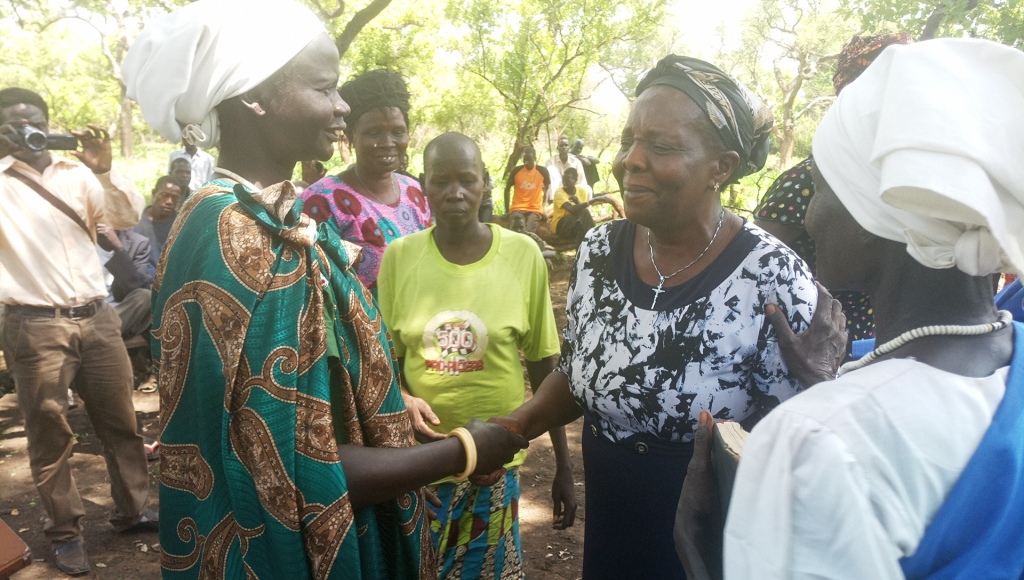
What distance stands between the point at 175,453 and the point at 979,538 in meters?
1.38

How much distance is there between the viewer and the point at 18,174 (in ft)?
11.7

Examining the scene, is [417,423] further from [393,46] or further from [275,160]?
[393,46]

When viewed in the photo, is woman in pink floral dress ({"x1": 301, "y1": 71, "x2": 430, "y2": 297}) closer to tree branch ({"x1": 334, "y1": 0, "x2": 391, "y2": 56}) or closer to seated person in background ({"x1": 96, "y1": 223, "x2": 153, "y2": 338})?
seated person in background ({"x1": 96, "y1": 223, "x2": 153, "y2": 338})

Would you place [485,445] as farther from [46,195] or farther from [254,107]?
[46,195]

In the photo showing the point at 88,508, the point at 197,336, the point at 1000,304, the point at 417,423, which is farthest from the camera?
the point at 88,508

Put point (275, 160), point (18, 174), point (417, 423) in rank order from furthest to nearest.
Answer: point (18, 174) < point (417, 423) < point (275, 160)

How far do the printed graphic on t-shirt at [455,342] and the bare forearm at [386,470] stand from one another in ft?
2.76

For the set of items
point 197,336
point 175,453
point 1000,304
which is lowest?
point 175,453

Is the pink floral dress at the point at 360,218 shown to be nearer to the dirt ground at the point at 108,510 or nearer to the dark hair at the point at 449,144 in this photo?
the dark hair at the point at 449,144

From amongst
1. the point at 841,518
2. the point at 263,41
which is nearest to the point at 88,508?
the point at 263,41

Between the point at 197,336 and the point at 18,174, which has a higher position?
the point at 18,174

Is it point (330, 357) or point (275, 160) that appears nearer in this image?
point (330, 357)

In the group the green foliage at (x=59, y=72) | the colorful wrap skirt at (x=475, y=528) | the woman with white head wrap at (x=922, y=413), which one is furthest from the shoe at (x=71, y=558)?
the green foliage at (x=59, y=72)

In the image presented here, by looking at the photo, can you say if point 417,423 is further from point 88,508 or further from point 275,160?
point 88,508
